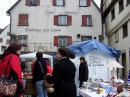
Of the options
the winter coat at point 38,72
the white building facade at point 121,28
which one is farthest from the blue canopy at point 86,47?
the white building facade at point 121,28

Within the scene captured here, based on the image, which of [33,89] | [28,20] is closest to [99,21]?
[28,20]

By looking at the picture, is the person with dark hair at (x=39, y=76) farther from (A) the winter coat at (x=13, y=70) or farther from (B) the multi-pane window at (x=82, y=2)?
(B) the multi-pane window at (x=82, y=2)

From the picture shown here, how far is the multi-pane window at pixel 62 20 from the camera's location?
24.4m

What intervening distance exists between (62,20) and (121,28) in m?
8.64

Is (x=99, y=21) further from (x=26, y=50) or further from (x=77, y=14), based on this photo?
(x=26, y=50)

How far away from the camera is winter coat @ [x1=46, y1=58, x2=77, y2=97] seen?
355 cm

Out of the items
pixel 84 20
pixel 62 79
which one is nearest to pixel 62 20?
pixel 84 20

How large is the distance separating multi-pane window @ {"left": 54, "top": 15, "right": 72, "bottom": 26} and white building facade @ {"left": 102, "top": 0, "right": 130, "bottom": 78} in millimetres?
4499

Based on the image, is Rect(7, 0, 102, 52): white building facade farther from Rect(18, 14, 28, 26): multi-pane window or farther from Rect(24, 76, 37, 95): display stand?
Rect(24, 76, 37, 95): display stand

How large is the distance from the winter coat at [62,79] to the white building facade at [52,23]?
20010mm

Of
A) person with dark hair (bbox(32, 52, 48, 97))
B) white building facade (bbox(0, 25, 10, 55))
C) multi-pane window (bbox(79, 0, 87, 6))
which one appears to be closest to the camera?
person with dark hair (bbox(32, 52, 48, 97))

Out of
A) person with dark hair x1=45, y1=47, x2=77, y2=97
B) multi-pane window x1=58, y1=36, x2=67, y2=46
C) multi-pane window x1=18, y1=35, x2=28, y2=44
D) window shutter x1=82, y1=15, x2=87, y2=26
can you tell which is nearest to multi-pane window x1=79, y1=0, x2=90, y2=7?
window shutter x1=82, y1=15, x2=87, y2=26

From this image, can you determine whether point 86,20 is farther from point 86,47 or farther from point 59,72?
point 59,72

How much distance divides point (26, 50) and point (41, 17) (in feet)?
14.2
